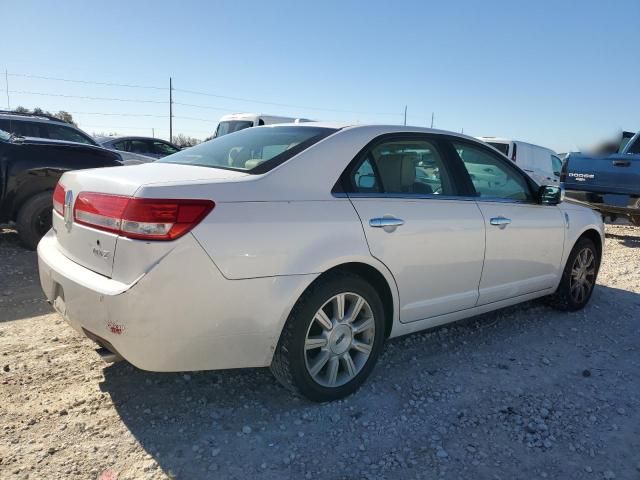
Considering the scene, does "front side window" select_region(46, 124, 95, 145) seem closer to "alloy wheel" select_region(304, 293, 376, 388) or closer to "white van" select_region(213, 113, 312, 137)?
"white van" select_region(213, 113, 312, 137)

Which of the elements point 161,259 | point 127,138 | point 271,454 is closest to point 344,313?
point 271,454

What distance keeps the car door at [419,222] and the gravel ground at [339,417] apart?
0.53 meters

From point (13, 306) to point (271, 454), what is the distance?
2.98 meters

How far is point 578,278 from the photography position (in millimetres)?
4852

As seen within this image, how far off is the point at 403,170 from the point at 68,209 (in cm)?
202

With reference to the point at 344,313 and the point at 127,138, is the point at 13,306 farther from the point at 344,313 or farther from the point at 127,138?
the point at 127,138

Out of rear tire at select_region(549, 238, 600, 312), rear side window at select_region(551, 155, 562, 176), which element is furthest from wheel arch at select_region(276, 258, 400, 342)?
rear side window at select_region(551, 155, 562, 176)

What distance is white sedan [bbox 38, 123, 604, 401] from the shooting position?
7.70ft

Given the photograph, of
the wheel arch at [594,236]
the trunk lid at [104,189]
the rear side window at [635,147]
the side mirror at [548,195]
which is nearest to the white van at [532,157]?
the rear side window at [635,147]

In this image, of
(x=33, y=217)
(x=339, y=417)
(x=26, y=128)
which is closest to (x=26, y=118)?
(x=26, y=128)

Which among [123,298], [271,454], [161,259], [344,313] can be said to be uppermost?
[161,259]

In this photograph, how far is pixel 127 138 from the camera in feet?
44.9

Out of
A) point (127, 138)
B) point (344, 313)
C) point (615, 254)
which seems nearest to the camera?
point (344, 313)

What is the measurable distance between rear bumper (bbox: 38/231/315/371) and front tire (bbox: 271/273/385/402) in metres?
0.12
